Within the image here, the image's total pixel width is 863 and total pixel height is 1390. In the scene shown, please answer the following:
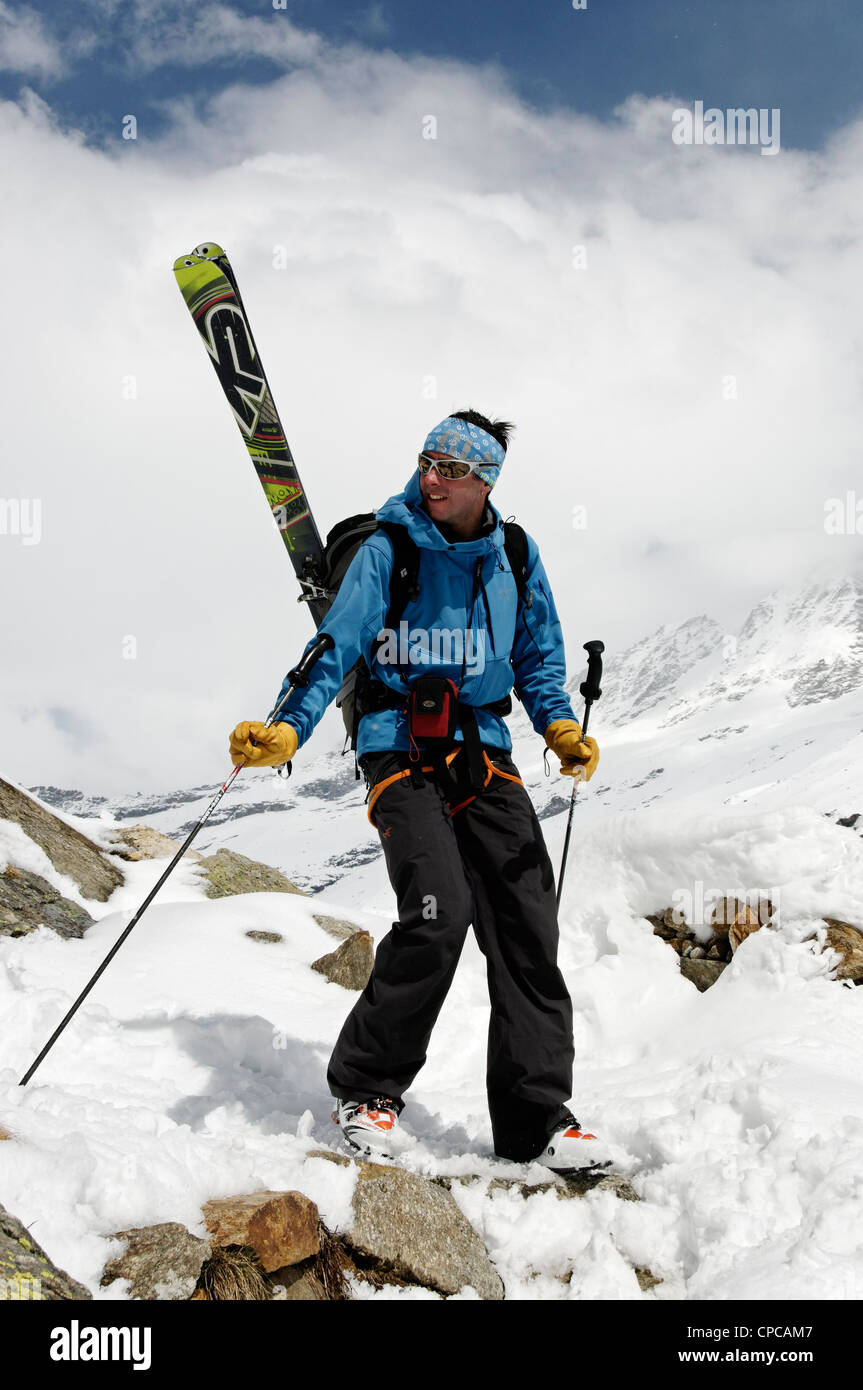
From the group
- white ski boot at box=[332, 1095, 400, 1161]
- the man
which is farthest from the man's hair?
white ski boot at box=[332, 1095, 400, 1161]

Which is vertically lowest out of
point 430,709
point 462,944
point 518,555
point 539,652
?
point 462,944

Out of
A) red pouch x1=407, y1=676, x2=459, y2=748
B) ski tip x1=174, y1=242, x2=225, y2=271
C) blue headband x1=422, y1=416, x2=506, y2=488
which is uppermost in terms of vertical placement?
ski tip x1=174, y1=242, x2=225, y2=271

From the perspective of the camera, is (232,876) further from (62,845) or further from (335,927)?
(335,927)

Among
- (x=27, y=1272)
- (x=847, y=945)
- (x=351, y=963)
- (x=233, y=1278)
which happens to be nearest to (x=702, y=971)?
(x=847, y=945)

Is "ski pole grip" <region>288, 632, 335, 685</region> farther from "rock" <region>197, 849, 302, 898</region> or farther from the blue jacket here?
"rock" <region>197, 849, 302, 898</region>

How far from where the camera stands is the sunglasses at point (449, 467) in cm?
406

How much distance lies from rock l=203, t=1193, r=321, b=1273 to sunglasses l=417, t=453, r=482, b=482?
309 cm

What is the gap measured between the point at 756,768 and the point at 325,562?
191 metres

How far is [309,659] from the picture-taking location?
140 inches

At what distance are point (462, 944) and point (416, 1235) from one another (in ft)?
3.47

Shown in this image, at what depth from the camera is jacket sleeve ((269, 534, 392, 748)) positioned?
351 centimetres

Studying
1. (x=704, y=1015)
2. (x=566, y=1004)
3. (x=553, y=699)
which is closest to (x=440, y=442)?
(x=553, y=699)

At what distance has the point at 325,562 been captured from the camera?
5719mm

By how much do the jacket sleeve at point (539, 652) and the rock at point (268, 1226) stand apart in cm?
251
